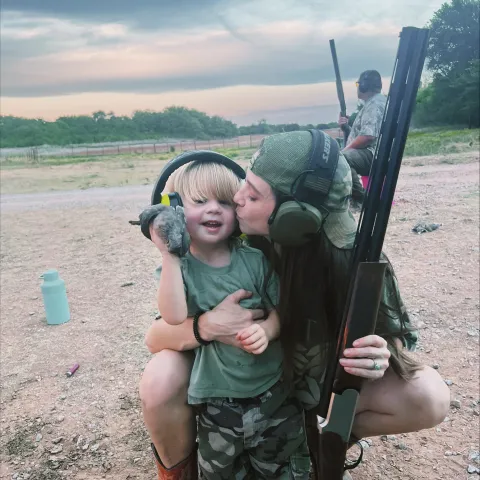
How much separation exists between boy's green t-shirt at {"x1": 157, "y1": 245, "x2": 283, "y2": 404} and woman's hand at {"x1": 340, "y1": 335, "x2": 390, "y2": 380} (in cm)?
43

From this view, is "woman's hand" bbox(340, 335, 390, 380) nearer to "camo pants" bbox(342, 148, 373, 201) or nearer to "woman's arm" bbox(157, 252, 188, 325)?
"woman's arm" bbox(157, 252, 188, 325)

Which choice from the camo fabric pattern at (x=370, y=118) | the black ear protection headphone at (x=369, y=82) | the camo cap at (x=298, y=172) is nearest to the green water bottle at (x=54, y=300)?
the camo cap at (x=298, y=172)

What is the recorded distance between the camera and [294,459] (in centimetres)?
234

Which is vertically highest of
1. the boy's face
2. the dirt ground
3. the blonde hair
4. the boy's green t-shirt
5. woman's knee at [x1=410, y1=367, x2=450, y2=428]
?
the blonde hair

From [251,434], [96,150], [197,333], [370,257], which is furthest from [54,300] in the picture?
[96,150]

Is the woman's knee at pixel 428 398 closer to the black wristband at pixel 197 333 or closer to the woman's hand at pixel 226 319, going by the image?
the woman's hand at pixel 226 319

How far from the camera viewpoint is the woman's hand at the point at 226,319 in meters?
2.08

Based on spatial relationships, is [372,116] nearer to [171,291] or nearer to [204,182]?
[204,182]

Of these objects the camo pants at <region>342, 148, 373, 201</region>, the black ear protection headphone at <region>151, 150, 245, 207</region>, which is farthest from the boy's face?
the camo pants at <region>342, 148, 373, 201</region>

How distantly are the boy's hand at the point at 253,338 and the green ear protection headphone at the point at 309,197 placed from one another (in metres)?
0.38

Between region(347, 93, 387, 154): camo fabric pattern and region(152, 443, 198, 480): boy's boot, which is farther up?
region(347, 93, 387, 154): camo fabric pattern

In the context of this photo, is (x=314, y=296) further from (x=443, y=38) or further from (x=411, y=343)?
(x=443, y=38)

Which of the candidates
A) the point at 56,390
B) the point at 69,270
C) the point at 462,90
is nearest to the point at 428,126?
the point at 462,90

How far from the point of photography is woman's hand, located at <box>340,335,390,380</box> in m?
1.82
